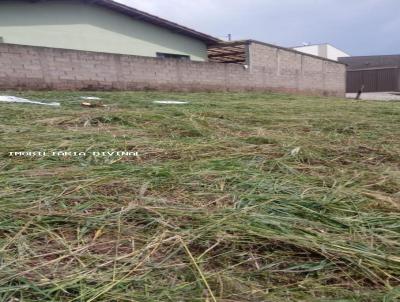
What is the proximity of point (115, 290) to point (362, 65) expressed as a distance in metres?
26.8

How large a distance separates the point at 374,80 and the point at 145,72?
16.7 metres

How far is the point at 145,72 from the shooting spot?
8422 mm

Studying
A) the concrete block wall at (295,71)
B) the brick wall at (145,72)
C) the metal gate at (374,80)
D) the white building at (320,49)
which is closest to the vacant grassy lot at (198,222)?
the brick wall at (145,72)

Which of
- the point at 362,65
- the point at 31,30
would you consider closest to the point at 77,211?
the point at 31,30

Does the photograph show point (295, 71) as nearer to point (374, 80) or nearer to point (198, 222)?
point (374, 80)

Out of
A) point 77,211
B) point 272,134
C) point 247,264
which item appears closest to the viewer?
point 247,264

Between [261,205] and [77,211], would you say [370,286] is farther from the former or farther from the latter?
[77,211]

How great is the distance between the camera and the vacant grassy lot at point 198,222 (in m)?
1.11

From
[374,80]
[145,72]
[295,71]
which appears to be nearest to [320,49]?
[374,80]

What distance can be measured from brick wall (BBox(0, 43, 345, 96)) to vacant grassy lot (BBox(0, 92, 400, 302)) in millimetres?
4381

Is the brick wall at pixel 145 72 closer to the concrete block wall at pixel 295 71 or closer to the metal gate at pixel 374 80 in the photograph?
the concrete block wall at pixel 295 71

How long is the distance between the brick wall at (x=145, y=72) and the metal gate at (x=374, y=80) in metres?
8.42

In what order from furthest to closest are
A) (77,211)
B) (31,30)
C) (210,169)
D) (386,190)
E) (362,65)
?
(362,65), (31,30), (210,169), (386,190), (77,211)

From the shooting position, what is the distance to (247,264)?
4.02ft
